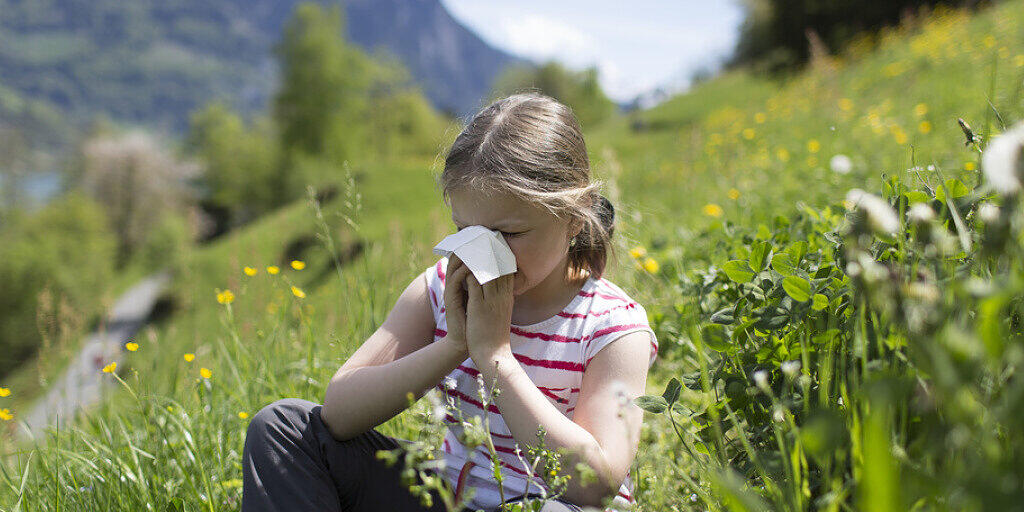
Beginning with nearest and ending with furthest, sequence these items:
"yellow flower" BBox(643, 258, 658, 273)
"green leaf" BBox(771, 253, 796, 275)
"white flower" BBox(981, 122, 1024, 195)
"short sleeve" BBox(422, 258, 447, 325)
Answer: "white flower" BBox(981, 122, 1024, 195), "green leaf" BBox(771, 253, 796, 275), "short sleeve" BBox(422, 258, 447, 325), "yellow flower" BBox(643, 258, 658, 273)

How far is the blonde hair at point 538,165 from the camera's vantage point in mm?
1479

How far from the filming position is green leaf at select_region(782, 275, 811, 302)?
1.14 meters

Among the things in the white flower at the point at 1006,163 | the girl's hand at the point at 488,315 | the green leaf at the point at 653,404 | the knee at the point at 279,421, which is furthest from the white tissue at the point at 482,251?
the white flower at the point at 1006,163

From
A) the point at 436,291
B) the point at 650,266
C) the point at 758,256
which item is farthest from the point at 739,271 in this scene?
the point at 650,266

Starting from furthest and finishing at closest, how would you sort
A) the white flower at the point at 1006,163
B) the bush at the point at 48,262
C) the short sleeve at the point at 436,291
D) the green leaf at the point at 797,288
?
1. the bush at the point at 48,262
2. the short sleeve at the point at 436,291
3. the green leaf at the point at 797,288
4. the white flower at the point at 1006,163

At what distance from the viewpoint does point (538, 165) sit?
4.99 feet

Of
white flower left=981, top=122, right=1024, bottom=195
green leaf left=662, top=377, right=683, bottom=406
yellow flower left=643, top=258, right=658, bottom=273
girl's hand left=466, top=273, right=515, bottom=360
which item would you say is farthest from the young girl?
yellow flower left=643, top=258, right=658, bottom=273

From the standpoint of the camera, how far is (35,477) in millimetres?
1837

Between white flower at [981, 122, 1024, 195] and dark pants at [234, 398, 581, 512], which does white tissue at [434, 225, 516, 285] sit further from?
white flower at [981, 122, 1024, 195]

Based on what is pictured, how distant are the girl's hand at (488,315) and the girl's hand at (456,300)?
19 millimetres

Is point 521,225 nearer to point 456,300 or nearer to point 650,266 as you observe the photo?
point 456,300

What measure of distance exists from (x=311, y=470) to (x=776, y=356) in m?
0.99

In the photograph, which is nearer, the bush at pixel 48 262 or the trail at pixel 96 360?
the trail at pixel 96 360

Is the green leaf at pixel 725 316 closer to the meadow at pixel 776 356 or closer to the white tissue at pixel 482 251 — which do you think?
the meadow at pixel 776 356
